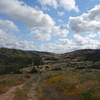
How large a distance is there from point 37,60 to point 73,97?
65666 mm

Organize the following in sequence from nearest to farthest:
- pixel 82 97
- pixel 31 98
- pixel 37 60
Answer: pixel 82 97 < pixel 31 98 < pixel 37 60

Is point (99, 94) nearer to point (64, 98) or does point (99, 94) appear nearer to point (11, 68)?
point (64, 98)

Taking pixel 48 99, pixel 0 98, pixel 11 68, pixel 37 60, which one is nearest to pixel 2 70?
pixel 11 68

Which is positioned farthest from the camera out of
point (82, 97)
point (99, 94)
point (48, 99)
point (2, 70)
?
point (2, 70)

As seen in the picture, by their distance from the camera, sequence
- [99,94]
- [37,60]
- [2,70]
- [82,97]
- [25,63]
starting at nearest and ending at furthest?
1. [99,94]
2. [82,97]
3. [2,70]
4. [37,60]
5. [25,63]

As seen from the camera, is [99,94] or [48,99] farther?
[48,99]

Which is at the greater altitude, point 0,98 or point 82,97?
point 82,97

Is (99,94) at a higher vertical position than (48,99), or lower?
higher

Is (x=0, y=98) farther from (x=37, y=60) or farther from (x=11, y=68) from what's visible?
(x=37, y=60)

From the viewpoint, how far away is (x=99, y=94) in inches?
524

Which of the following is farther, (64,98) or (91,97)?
(64,98)

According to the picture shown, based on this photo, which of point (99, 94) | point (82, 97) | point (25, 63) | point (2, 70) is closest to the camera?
point (99, 94)

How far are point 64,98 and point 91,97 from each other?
3.46m

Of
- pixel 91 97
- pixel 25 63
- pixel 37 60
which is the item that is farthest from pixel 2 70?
pixel 91 97
